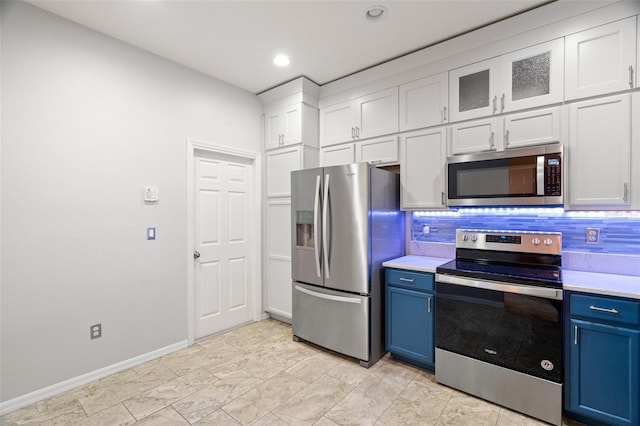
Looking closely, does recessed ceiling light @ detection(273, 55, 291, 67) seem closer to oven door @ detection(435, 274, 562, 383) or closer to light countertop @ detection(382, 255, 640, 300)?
light countertop @ detection(382, 255, 640, 300)

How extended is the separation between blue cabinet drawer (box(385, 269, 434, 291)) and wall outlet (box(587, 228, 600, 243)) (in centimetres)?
119

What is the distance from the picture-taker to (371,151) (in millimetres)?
3125

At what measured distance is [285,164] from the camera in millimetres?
3549

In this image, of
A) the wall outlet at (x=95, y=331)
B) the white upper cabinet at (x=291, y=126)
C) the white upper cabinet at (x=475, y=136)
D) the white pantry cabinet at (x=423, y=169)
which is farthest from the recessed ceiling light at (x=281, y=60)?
the wall outlet at (x=95, y=331)

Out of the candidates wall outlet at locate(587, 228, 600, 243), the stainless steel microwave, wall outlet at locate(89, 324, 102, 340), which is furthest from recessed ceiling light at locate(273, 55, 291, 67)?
wall outlet at locate(587, 228, 600, 243)

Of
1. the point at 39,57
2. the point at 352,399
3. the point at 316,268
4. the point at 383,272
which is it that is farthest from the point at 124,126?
the point at 352,399

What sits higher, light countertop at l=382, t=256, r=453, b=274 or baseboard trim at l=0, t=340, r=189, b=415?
light countertop at l=382, t=256, r=453, b=274

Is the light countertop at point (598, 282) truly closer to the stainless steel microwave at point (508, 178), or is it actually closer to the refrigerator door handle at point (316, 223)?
the stainless steel microwave at point (508, 178)

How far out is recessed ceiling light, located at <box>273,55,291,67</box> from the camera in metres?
2.87

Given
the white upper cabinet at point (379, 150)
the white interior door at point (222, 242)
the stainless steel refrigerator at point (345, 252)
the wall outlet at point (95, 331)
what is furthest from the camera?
the white interior door at point (222, 242)

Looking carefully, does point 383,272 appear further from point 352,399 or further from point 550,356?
point 550,356

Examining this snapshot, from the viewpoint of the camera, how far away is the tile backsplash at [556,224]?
7.03ft

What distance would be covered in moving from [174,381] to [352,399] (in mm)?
1431

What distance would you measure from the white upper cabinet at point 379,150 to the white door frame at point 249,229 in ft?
4.31
